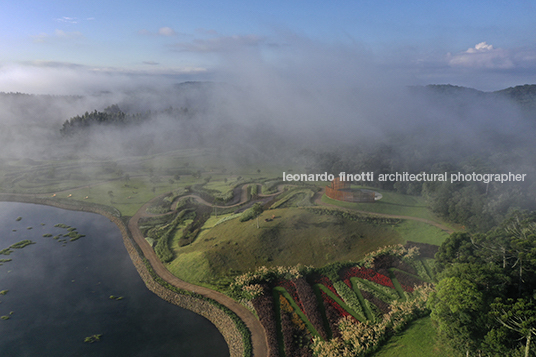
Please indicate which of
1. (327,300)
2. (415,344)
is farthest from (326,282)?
(415,344)

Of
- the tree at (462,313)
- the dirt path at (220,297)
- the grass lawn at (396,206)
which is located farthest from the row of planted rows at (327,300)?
the grass lawn at (396,206)

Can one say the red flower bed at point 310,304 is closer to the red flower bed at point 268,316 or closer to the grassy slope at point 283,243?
the red flower bed at point 268,316

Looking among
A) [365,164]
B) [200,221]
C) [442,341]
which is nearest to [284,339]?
[442,341]

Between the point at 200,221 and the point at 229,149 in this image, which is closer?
the point at 200,221

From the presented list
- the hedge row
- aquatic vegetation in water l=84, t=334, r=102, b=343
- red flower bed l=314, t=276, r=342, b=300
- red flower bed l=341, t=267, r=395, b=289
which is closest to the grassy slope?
the hedge row

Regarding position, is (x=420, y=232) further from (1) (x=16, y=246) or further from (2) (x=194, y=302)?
(1) (x=16, y=246)

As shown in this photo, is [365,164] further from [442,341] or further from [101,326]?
[101,326]

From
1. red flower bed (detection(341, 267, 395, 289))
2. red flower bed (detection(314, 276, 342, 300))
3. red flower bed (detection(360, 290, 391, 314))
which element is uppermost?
red flower bed (detection(341, 267, 395, 289))

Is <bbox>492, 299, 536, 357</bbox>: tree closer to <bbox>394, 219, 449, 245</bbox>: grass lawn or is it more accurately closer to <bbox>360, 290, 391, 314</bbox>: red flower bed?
<bbox>360, 290, 391, 314</bbox>: red flower bed
